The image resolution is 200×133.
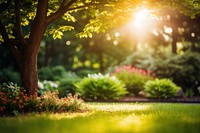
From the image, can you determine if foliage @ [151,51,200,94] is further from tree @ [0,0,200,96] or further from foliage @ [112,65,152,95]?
tree @ [0,0,200,96]

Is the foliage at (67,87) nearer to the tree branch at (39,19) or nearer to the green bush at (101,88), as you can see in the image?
the green bush at (101,88)

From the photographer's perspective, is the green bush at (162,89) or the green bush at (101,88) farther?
the green bush at (162,89)

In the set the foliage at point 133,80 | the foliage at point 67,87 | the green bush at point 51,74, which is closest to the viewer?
the foliage at point 133,80

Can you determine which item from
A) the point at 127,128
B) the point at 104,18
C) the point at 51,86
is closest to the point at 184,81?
the point at 51,86

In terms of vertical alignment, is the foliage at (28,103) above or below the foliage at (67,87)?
below

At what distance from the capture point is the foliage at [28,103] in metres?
12.8

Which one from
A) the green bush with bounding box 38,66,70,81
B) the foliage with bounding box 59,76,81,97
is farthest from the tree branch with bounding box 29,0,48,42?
the green bush with bounding box 38,66,70,81

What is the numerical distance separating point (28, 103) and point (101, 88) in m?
7.72

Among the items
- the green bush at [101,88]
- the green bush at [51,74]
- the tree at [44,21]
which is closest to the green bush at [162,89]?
the green bush at [101,88]

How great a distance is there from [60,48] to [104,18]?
1363 inches

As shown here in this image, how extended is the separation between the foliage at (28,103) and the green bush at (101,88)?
6.20 metres

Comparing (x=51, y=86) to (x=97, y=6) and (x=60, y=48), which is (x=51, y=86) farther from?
(x=60, y=48)

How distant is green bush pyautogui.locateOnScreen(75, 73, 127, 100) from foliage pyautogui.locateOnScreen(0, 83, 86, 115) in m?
6.20

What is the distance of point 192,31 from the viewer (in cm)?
3006
